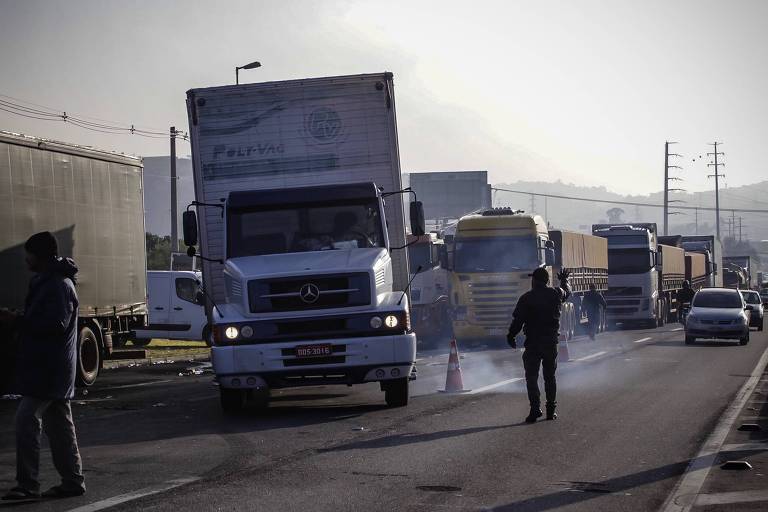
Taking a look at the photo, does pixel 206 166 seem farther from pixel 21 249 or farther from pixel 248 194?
pixel 21 249

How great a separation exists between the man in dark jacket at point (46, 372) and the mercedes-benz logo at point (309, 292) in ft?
17.9

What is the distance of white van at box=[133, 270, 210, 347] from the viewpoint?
108 feet

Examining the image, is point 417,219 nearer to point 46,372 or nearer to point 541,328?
point 541,328

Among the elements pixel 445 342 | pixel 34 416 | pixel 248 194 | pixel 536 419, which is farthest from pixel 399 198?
pixel 445 342

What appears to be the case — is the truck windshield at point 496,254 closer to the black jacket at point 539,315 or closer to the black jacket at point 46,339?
the black jacket at point 539,315

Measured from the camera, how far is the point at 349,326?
14391mm

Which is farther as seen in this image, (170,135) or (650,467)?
(170,135)

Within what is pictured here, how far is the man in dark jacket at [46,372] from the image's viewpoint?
8812 mm

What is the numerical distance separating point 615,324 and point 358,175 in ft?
125

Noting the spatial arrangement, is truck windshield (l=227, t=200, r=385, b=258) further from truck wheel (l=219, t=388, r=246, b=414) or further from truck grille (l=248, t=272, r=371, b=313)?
truck wheel (l=219, t=388, r=246, b=414)

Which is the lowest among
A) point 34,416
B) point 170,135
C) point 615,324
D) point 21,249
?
point 615,324

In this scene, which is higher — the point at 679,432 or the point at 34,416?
the point at 34,416

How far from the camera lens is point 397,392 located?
1533cm

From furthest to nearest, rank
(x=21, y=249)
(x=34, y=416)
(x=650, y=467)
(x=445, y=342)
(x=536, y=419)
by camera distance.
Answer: (x=445, y=342)
(x=21, y=249)
(x=536, y=419)
(x=650, y=467)
(x=34, y=416)
